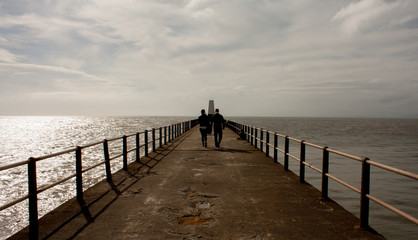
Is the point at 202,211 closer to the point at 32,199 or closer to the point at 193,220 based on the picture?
the point at 193,220

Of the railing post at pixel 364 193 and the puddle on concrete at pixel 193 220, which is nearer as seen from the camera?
the railing post at pixel 364 193

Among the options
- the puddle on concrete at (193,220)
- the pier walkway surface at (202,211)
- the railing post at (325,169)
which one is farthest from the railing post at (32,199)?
the railing post at (325,169)

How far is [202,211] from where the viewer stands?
18.1 ft

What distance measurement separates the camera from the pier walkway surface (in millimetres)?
4527

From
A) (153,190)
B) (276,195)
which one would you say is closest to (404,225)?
(276,195)

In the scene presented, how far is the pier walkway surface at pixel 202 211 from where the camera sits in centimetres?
453

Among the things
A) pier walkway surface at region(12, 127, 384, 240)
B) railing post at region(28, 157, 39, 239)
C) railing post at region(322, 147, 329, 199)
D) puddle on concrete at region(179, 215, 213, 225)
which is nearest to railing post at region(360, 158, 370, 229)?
pier walkway surface at region(12, 127, 384, 240)

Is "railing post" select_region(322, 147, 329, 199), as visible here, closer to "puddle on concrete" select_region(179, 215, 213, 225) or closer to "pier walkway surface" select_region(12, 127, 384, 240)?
"pier walkway surface" select_region(12, 127, 384, 240)

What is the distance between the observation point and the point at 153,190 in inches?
281

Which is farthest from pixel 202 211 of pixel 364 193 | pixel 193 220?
pixel 364 193

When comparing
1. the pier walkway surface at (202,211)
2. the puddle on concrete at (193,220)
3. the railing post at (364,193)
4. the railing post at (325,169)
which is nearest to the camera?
the pier walkway surface at (202,211)

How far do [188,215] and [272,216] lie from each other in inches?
59.9

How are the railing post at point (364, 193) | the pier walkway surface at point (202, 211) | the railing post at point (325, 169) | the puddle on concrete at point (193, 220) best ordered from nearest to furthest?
the pier walkway surface at point (202, 211)
the railing post at point (364, 193)
the puddle on concrete at point (193, 220)
the railing post at point (325, 169)

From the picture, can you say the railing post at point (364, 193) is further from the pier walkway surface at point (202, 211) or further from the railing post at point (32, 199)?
the railing post at point (32, 199)
